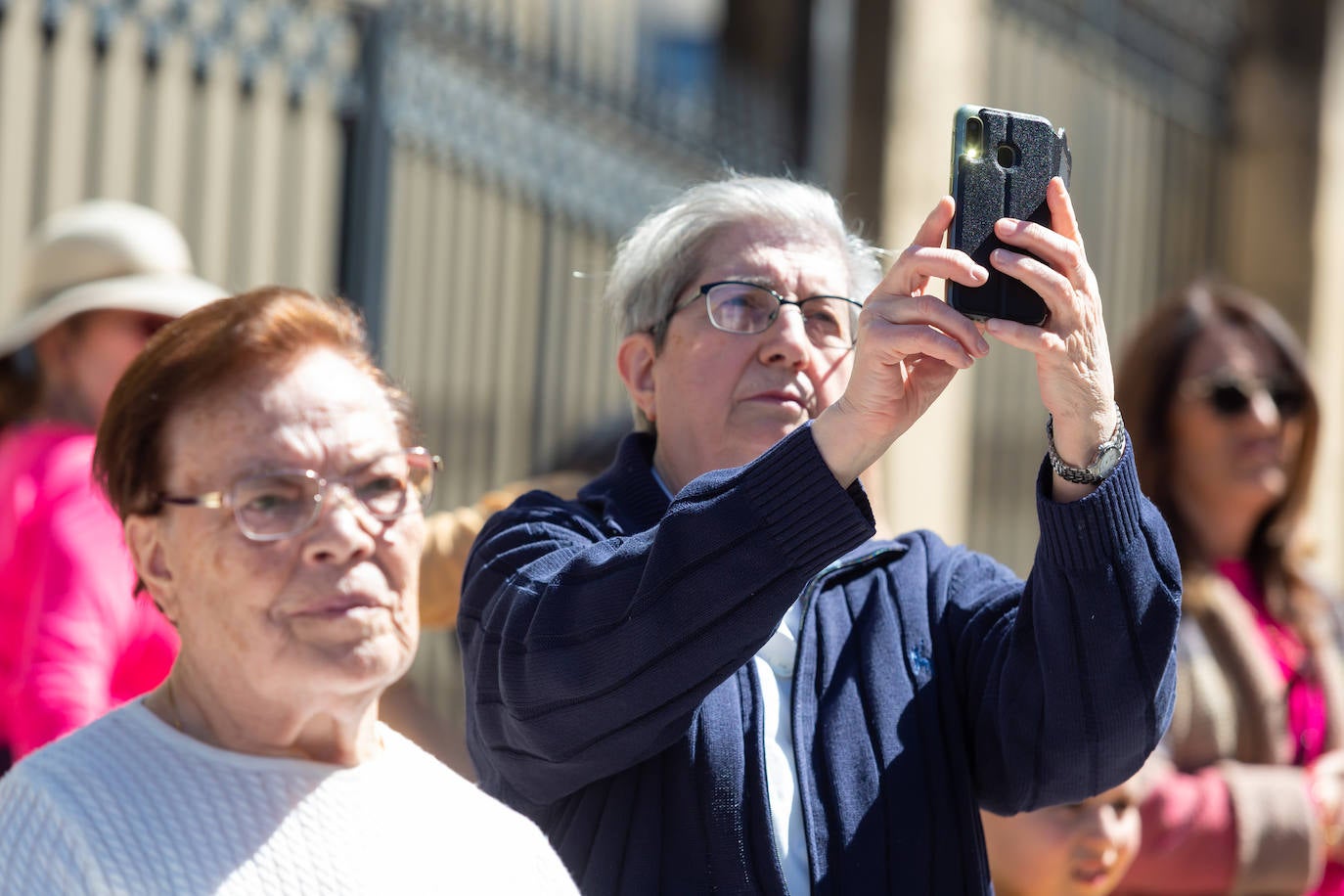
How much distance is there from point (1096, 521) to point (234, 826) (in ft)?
3.15

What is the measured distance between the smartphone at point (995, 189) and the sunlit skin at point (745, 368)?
334 millimetres

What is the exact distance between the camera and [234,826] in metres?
1.96

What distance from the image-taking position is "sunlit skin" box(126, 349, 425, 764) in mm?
2014

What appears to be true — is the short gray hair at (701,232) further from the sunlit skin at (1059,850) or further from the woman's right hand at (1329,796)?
the woman's right hand at (1329,796)

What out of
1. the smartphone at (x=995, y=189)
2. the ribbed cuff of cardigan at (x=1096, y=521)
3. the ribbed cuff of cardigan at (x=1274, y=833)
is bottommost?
the ribbed cuff of cardigan at (x=1274, y=833)

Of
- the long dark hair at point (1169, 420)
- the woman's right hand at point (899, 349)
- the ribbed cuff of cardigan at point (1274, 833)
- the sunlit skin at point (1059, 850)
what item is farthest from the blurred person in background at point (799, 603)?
the long dark hair at point (1169, 420)

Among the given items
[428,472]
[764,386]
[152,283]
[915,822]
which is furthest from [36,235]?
[915,822]

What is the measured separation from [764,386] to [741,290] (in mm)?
123

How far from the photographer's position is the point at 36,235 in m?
4.14

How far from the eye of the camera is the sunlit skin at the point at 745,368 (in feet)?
6.97

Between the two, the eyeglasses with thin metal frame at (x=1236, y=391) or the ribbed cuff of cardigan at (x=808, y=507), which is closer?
the ribbed cuff of cardigan at (x=808, y=507)

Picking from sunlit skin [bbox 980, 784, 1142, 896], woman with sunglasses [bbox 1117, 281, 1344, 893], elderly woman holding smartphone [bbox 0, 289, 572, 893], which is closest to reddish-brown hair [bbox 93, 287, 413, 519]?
elderly woman holding smartphone [bbox 0, 289, 572, 893]

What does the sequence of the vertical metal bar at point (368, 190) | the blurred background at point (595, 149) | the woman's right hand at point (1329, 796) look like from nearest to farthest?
the woman's right hand at point (1329, 796) < the blurred background at point (595, 149) < the vertical metal bar at point (368, 190)

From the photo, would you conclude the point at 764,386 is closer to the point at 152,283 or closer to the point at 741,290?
the point at 741,290
